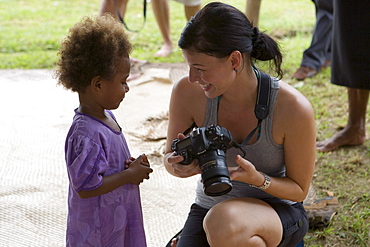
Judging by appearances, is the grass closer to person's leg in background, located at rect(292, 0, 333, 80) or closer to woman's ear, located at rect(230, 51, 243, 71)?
person's leg in background, located at rect(292, 0, 333, 80)

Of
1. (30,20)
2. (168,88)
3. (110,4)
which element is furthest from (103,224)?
(30,20)

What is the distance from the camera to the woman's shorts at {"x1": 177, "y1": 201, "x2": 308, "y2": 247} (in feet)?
6.24

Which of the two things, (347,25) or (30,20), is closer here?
(347,25)

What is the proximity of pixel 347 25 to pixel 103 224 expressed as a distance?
208 cm

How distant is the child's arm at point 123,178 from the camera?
66.8 inches

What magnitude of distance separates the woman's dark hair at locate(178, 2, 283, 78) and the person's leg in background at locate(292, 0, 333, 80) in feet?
9.44

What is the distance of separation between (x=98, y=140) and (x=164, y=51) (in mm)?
3654

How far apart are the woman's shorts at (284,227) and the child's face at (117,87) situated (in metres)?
0.57

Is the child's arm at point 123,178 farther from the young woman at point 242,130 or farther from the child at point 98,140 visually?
the young woman at point 242,130

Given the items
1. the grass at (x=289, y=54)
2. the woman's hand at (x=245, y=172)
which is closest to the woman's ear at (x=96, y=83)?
the woman's hand at (x=245, y=172)

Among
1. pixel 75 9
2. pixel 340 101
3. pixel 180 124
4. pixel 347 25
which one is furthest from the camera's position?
pixel 75 9

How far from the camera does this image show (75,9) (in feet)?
23.3

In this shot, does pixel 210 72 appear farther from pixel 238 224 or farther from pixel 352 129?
pixel 352 129

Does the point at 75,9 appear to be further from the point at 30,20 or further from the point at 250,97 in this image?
the point at 250,97
